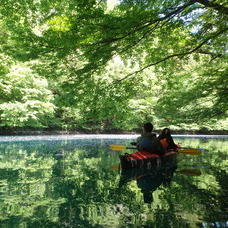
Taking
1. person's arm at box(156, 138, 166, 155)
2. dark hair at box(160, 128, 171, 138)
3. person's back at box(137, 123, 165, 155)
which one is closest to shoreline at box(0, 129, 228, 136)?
dark hair at box(160, 128, 171, 138)

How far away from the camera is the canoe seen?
4.96 metres

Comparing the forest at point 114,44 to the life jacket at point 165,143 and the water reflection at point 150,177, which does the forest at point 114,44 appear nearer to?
the life jacket at point 165,143

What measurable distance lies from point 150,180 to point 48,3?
14.7ft

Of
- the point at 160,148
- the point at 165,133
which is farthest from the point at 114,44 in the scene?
the point at 165,133

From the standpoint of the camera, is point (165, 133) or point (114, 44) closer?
point (114, 44)

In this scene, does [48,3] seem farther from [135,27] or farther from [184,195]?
[184,195]

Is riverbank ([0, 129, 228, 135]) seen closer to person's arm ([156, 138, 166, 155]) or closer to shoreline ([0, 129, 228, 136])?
shoreline ([0, 129, 228, 136])

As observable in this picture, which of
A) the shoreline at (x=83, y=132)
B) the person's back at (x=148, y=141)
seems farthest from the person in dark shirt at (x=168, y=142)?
the shoreline at (x=83, y=132)

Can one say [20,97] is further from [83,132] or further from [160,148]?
[160,148]

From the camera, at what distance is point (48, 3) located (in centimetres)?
473

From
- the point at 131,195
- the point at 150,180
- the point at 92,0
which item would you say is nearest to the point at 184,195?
the point at 131,195

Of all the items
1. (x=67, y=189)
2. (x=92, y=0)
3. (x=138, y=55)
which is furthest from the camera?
(x=138, y=55)

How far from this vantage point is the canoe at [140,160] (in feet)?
16.3

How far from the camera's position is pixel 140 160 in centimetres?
511
